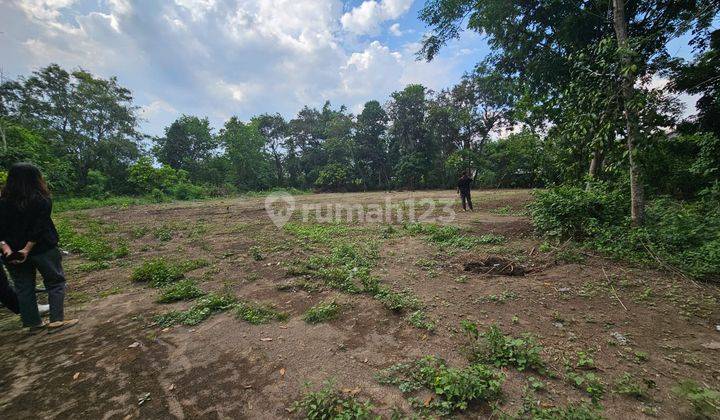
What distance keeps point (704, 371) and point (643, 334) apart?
1.74 feet

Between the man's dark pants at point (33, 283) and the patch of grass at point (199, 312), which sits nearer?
the man's dark pants at point (33, 283)

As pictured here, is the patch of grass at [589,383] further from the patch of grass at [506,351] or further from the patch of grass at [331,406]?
the patch of grass at [331,406]

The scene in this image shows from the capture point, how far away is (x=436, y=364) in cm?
241

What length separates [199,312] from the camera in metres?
3.50

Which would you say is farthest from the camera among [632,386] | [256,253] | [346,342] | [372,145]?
[372,145]

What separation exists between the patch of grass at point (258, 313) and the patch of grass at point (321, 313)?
29 cm

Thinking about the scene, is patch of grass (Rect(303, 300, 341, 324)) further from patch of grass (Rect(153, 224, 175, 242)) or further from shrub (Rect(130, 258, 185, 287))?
patch of grass (Rect(153, 224, 175, 242))

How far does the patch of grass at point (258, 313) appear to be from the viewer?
3.35 meters

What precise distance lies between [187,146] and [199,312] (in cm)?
3667

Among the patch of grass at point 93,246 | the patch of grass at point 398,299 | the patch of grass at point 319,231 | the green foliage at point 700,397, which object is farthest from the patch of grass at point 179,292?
the green foliage at point 700,397

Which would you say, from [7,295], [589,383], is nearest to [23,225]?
[7,295]

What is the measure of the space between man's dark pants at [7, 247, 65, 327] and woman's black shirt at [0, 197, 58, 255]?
0.12 m

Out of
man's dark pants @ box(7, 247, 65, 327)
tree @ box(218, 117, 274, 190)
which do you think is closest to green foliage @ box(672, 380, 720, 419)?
man's dark pants @ box(7, 247, 65, 327)

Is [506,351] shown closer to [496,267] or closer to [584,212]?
[496,267]
